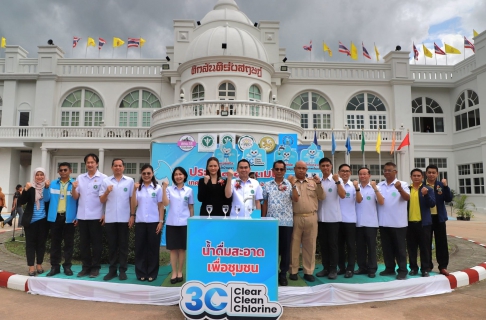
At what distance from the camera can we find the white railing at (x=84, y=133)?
710 inches

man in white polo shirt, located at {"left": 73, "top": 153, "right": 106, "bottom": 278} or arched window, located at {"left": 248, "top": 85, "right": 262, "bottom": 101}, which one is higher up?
arched window, located at {"left": 248, "top": 85, "right": 262, "bottom": 101}

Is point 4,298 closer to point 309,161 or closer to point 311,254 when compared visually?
point 311,254

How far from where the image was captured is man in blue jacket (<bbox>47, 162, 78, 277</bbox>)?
495 centimetres

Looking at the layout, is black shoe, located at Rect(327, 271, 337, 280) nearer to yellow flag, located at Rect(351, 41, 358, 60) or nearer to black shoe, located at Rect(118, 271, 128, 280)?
black shoe, located at Rect(118, 271, 128, 280)

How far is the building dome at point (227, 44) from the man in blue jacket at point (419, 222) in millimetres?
12910

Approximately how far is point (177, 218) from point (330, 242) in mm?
2281

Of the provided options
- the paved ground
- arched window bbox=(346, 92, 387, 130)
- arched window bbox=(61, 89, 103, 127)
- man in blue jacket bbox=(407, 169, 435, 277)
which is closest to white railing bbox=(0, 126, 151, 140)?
arched window bbox=(61, 89, 103, 127)

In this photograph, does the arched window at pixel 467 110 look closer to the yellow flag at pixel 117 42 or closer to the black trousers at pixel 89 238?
the black trousers at pixel 89 238

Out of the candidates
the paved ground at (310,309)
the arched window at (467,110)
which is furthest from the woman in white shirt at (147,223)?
the arched window at (467,110)

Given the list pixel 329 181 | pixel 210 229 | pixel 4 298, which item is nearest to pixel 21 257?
pixel 4 298

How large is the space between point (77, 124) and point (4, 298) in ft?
59.0

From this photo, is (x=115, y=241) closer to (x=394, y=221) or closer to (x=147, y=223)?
(x=147, y=223)

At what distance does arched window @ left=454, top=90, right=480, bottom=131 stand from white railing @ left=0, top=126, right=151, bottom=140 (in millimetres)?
19213

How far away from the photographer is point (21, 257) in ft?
21.7
